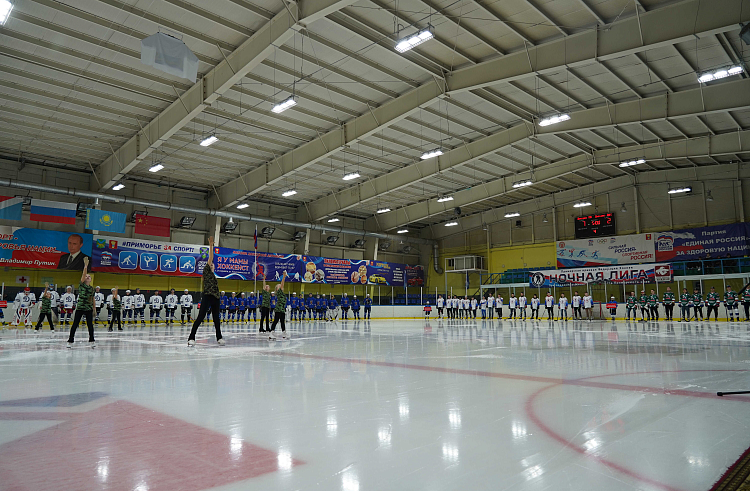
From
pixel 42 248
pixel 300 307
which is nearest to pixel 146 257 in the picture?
pixel 42 248

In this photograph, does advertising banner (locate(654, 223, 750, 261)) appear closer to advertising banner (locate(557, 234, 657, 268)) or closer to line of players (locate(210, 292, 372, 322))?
advertising banner (locate(557, 234, 657, 268))

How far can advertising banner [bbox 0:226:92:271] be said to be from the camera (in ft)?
77.0

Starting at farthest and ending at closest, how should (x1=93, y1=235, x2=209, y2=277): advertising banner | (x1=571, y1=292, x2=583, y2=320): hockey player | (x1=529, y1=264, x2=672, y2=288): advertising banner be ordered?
1. (x1=529, y1=264, x2=672, y2=288): advertising banner
2. (x1=571, y1=292, x2=583, y2=320): hockey player
3. (x1=93, y1=235, x2=209, y2=277): advertising banner

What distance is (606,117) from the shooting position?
21266 mm

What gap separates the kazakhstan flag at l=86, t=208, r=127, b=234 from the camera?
2558cm

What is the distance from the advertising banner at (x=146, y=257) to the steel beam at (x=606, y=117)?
13015mm

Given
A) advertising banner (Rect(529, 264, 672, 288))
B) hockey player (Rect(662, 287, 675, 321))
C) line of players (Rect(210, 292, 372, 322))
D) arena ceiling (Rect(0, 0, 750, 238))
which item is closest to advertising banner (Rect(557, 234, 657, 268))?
advertising banner (Rect(529, 264, 672, 288))

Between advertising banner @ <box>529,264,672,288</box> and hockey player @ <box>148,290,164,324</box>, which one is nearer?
hockey player @ <box>148,290,164,324</box>

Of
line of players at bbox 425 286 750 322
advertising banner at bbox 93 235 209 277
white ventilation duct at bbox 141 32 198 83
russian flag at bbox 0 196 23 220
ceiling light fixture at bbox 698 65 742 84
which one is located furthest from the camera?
advertising banner at bbox 93 235 209 277

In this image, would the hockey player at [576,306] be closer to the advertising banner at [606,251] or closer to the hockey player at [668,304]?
the hockey player at [668,304]

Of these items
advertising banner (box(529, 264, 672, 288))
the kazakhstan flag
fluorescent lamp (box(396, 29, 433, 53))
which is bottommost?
advertising banner (box(529, 264, 672, 288))

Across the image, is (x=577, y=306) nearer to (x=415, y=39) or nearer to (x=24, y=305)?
(x=415, y=39)

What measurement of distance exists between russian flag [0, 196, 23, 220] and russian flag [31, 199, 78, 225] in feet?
2.16

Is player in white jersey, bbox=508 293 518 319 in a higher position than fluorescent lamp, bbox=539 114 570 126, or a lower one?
lower
